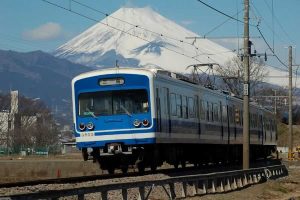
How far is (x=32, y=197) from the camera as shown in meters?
11.5

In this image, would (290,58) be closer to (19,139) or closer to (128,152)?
(128,152)

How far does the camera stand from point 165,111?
77.4 ft

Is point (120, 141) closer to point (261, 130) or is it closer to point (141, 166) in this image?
point (141, 166)

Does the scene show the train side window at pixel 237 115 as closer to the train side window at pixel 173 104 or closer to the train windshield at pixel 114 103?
the train side window at pixel 173 104

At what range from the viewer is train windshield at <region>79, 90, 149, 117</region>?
22.7 m

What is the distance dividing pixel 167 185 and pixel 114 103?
5.34 meters

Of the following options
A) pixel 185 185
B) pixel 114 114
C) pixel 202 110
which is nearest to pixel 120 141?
pixel 114 114

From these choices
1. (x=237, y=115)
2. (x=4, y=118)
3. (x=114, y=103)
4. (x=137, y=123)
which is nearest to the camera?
(x=137, y=123)

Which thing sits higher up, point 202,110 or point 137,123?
point 202,110

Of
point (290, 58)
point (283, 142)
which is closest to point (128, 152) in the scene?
point (290, 58)

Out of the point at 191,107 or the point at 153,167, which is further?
the point at 191,107

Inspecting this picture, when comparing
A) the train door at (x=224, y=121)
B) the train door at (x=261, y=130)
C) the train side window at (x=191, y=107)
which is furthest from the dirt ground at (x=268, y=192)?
the train door at (x=261, y=130)

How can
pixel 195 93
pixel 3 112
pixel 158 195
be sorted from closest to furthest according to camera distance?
pixel 158 195, pixel 195 93, pixel 3 112

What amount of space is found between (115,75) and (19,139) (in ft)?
310
